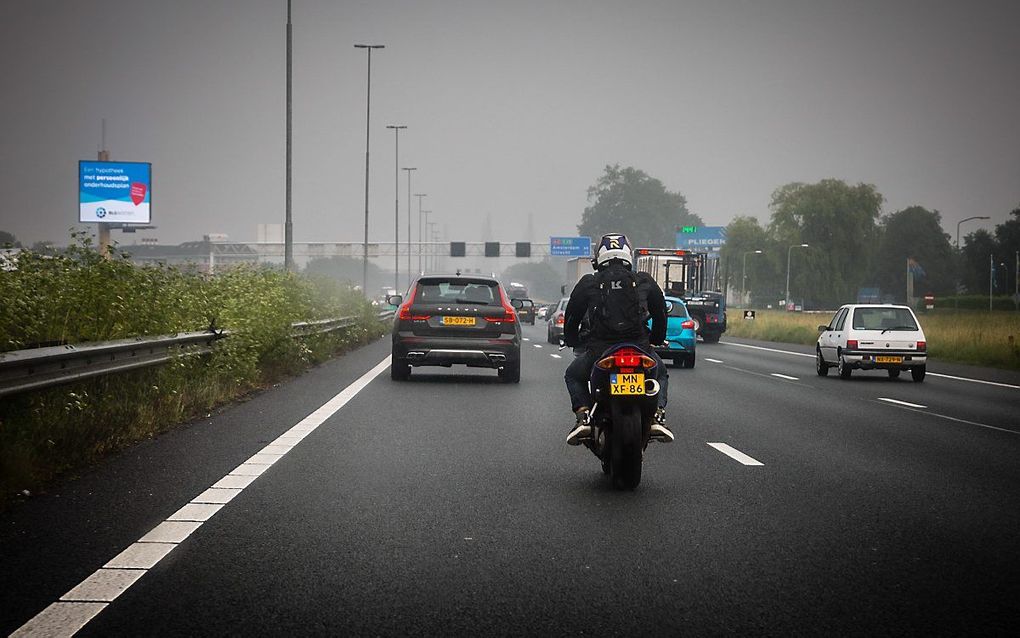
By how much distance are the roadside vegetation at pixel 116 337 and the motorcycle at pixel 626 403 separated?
12.5ft

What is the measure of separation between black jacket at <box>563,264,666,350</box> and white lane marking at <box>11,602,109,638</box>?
14.3 feet

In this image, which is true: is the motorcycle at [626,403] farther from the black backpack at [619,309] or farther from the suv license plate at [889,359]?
the suv license plate at [889,359]

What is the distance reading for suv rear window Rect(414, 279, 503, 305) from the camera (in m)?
19.1

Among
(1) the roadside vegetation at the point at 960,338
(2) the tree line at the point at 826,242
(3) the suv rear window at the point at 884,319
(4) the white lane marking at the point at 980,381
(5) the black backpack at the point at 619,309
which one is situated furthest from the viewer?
(2) the tree line at the point at 826,242

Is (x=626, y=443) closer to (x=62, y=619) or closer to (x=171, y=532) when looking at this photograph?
(x=171, y=532)

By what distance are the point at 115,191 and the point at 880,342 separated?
156 feet

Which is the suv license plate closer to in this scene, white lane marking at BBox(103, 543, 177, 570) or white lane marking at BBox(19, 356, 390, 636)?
white lane marking at BBox(19, 356, 390, 636)

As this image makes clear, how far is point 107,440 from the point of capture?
10359 mm

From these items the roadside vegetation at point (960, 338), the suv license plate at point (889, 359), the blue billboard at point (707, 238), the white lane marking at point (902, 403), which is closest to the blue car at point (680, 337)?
the suv license plate at point (889, 359)

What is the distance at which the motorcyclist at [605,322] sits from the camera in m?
8.73

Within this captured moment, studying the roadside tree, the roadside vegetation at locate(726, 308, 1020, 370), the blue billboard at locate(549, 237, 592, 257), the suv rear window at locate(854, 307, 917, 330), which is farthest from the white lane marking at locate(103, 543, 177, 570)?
the roadside tree

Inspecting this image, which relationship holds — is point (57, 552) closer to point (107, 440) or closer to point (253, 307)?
point (107, 440)

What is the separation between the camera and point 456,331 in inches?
738

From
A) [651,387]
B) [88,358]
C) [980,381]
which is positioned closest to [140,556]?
[651,387]
